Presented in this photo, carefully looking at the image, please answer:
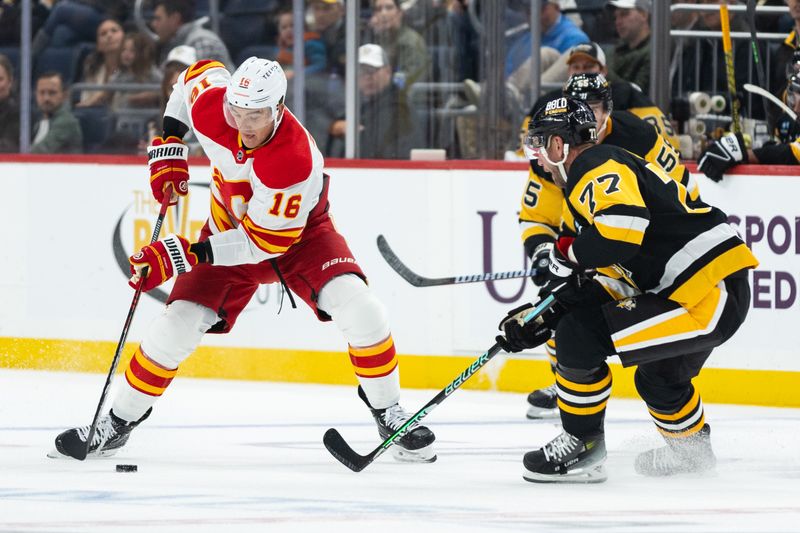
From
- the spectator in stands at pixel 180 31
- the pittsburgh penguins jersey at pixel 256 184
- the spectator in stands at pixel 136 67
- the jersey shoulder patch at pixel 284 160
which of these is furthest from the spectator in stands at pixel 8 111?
the jersey shoulder patch at pixel 284 160

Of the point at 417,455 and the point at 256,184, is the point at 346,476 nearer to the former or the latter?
the point at 417,455

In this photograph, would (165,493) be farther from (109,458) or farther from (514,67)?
(514,67)

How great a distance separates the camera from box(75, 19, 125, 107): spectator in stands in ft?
22.8

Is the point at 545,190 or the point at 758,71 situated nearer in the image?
the point at 545,190

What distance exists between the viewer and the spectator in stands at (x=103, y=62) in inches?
273

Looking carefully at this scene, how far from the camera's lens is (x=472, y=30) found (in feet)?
20.7

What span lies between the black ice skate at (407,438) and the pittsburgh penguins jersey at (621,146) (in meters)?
0.86

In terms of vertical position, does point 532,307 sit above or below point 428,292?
above

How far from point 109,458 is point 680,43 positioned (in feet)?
9.45

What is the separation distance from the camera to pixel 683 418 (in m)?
4.07

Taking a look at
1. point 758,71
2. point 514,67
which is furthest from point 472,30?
point 758,71

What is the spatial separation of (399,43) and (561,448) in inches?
110

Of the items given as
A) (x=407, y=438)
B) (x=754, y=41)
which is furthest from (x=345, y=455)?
(x=754, y=41)

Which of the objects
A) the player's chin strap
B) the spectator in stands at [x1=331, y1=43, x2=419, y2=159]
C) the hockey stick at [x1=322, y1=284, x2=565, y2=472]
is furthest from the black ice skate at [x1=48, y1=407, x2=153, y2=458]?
the spectator in stands at [x1=331, y1=43, x2=419, y2=159]
